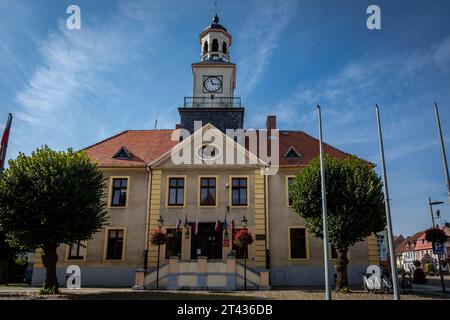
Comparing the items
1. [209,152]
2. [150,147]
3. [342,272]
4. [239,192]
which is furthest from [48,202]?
[342,272]

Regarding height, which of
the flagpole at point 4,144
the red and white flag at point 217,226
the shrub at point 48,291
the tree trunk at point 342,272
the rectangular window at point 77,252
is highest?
the flagpole at point 4,144

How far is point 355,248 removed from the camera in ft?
84.7

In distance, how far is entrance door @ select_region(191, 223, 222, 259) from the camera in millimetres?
25297

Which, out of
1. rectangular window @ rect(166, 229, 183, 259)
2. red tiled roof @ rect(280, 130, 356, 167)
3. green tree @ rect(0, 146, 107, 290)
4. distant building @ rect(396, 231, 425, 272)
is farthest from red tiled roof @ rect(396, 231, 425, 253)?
green tree @ rect(0, 146, 107, 290)

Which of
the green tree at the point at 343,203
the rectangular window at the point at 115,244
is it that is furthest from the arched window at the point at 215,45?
the rectangular window at the point at 115,244

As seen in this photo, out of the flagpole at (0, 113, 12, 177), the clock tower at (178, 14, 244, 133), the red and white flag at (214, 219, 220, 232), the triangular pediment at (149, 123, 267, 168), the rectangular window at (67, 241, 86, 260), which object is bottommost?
the rectangular window at (67, 241, 86, 260)

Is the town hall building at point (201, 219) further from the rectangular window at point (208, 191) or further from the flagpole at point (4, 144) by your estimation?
the flagpole at point (4, 144)

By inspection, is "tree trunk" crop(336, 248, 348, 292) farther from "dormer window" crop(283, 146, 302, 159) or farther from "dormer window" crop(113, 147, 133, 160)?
"dormer window" crop(113, 147, 133, 160)

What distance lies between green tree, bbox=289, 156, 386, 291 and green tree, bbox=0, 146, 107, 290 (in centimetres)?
1189

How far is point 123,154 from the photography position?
2836 cm

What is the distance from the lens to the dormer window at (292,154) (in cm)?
2822

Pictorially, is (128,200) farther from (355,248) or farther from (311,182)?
Result: (355,248)
